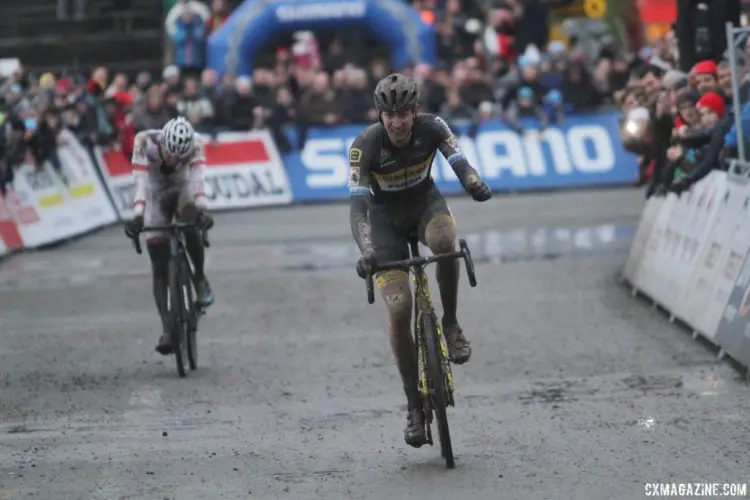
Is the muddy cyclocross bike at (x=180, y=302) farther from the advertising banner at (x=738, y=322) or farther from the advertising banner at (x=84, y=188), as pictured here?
the advertising banner at (x=84, y=188)

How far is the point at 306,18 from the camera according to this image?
98.4 feet

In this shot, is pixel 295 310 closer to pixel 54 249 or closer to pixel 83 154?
pixel 54 249

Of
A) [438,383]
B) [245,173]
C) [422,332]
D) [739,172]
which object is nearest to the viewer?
[438,383]

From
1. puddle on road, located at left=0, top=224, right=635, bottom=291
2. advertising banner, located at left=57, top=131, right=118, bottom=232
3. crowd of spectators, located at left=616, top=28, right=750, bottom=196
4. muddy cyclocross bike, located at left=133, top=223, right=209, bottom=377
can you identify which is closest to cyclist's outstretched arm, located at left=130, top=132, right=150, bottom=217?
muddy cyclocross bike, located at left=133, top=223, right=209, bottom=377

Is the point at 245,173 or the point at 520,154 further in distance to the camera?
the point at 520,154

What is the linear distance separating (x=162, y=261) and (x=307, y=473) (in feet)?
14.3

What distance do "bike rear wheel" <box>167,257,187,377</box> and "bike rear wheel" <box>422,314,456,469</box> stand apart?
393 cm

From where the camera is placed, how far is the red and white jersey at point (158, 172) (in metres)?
12.1

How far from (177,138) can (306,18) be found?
1853 cm

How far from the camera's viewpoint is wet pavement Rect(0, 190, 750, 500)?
27.7ft

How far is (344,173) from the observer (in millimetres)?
27688

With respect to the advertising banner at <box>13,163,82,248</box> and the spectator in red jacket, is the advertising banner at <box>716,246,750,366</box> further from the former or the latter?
the spectator in red jacket

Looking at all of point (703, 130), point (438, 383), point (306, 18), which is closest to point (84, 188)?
point (306, 18)

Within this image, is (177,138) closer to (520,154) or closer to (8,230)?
(8,230)
